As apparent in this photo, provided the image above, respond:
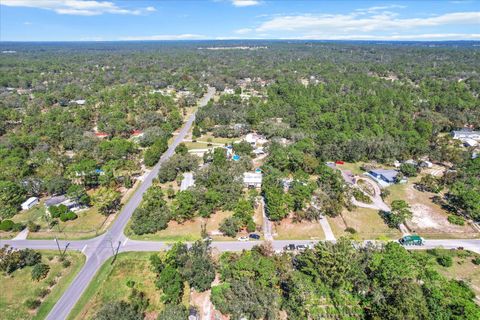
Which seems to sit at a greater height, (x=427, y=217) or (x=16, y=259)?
(x=16, y=259)

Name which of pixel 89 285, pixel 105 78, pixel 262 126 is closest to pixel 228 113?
pixel 262 126

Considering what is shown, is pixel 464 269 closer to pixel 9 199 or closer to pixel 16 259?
pixel 16 259

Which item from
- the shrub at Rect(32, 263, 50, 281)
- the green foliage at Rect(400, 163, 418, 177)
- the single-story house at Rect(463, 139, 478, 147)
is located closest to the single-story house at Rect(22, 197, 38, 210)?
the shrub at Rect(32, 263, 50, 281)

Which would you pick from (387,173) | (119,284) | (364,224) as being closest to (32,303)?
(119,284)

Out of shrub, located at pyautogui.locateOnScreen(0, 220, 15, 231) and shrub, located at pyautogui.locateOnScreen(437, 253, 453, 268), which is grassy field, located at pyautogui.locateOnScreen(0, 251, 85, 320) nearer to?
shrub, located at pyautogui.locateOnScreen(0, 220, 15, 231)

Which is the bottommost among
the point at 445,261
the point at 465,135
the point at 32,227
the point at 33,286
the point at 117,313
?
the point at 33,286

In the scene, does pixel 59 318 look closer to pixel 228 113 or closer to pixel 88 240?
pixel 88 240
